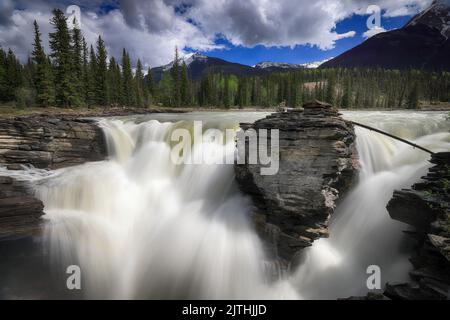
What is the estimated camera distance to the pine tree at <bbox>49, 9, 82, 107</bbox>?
3758 centimetres


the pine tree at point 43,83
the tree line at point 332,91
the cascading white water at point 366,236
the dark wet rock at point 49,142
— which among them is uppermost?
the tree line at point 332,91

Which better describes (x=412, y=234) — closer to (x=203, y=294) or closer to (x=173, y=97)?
A: (x=203, y=294)

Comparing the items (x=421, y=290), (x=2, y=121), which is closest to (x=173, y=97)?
(x=2, y=121)

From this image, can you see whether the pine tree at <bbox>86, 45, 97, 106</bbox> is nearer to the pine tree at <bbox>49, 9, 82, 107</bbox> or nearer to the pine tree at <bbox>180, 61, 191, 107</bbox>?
the pine tree at <bbox>49, 9, 82, 107</bbox>

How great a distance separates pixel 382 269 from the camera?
10516 millimetres

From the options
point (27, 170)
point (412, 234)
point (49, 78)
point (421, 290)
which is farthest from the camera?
point (49, 78)

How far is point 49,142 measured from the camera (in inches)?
575

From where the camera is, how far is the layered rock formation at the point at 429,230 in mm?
7152

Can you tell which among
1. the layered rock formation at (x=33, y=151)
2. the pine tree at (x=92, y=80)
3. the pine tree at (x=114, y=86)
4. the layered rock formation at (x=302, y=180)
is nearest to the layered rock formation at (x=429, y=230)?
the layered rock formation at (x=302, y=180)

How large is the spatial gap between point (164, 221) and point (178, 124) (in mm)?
9730

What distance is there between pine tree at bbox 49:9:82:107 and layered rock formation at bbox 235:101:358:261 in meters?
38.4

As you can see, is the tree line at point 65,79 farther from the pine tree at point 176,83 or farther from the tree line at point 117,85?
the pine tree at point 176,83

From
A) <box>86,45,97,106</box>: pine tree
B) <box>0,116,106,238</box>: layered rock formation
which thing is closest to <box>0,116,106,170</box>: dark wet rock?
<box>0,116,106,238</box>: layered rock formation

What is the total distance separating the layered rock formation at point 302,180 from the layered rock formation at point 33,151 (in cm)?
1089
